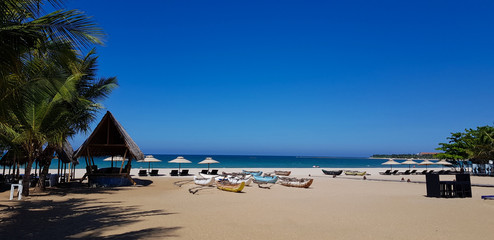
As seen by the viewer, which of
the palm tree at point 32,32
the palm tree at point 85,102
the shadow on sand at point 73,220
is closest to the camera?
the palm tree at point 32,32

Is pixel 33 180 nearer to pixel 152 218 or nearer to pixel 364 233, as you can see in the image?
pixel 152 218

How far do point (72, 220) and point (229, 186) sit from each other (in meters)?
8.40

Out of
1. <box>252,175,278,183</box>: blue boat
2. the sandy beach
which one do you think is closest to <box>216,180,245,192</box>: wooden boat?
the sandy beach

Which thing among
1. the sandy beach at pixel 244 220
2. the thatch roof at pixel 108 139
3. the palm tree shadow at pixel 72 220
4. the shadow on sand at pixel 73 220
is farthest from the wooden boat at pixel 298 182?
the palm tree shadow at pixel 72 220

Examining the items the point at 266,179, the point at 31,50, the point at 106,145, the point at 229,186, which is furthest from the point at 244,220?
the point at 266,179

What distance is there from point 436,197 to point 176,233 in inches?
460

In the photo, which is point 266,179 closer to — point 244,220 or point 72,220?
point 244,220

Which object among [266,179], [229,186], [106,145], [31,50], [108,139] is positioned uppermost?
[31,50]

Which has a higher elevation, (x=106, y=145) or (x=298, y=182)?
(x=106, y=145)

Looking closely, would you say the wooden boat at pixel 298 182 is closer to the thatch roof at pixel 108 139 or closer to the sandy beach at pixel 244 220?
the sandy beach at pixel 244 220

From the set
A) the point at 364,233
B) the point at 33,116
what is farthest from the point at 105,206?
the point at 364,233

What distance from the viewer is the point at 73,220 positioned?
7879 millimetres

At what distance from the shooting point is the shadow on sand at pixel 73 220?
20.7 ft

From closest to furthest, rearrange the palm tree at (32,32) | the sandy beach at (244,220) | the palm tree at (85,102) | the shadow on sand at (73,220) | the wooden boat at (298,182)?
the palm tree at (32,32), the shadow on sand at (73,220), the sandy beach at (244,220), the palm tree at (85,102), the wooden boat at (298,182)
